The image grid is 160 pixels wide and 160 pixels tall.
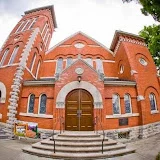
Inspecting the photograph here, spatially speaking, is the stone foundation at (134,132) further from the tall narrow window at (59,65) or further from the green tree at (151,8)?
the tall narrow window at (59,65)

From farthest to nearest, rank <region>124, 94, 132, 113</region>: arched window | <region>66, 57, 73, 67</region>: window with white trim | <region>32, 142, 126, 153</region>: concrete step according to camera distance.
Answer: <region>66, 57, 73, 67</region>: window with white trim → <region>124, 94, 132, 113</region>: arched window → <region>32, 142, 126, 153</region>: concrete step

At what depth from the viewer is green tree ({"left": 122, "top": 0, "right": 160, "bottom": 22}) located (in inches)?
226

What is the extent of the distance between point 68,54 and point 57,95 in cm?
812

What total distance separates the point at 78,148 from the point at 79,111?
3.69 meters

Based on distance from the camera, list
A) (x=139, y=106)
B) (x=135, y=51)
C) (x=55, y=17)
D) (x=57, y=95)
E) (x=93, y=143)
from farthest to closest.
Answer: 1. (x=55, y=17)
2. (x=135, y=51)
3. (x=139, y=106)
4. (x=57, y=95)
5. (x=93, y=143)

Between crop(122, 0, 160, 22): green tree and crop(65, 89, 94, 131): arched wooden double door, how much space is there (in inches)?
286

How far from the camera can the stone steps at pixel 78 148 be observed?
774 centimetres

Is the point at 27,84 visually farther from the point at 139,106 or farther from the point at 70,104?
the point at 139,106

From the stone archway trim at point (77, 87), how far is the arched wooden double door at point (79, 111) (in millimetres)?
329

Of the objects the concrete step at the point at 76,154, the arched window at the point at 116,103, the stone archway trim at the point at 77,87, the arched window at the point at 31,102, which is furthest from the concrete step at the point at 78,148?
the arched window at the point at 31,102

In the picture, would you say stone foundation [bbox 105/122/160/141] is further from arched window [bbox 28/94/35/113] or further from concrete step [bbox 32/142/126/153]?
arched window [bbox 28/94/35/113]

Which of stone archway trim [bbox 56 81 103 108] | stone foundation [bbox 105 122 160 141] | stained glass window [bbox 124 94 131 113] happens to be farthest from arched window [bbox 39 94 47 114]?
stained glass window [bbox 124 94 131 113]

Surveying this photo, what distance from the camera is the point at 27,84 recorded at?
13094 millimetres

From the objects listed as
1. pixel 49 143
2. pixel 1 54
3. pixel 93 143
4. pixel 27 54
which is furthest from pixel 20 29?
pixel 93 143
